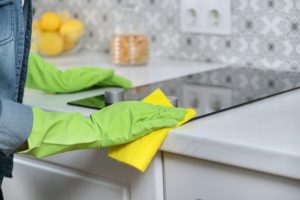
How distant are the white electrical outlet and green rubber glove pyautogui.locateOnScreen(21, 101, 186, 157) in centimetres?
55

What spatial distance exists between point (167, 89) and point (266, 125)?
0.33 metres

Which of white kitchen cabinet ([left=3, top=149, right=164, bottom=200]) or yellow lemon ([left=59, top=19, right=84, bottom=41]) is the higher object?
yellow lemon ([left=59, top=19, right=84, bottom=41])

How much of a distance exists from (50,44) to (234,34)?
55cm

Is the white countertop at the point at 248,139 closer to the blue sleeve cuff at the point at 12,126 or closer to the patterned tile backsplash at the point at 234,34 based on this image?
the blue sleeve cuff at the point at 12,126

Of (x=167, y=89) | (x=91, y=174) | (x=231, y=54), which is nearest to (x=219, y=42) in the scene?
(x=231, y=54)

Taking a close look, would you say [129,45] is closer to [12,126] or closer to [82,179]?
[82,179]

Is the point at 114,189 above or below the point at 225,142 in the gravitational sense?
below

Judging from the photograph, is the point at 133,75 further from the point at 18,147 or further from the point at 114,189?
the point at 18,147

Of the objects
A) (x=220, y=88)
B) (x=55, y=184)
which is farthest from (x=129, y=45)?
(x=55, y=184)

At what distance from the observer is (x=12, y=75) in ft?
2.83

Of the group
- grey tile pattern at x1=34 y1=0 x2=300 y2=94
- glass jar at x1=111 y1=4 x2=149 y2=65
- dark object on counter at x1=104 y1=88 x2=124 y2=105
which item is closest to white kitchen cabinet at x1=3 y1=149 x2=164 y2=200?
dark object on counter at x1=104 y1=88 x2=124 y2=105

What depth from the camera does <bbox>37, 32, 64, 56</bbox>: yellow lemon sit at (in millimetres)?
1575

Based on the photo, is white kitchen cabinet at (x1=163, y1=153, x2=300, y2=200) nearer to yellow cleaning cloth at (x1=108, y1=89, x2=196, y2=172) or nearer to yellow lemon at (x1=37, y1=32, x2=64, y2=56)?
yellow cleaning cloth at (x1=108, y1=89, x2=196, y2=172)

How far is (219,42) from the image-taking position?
1355mm
